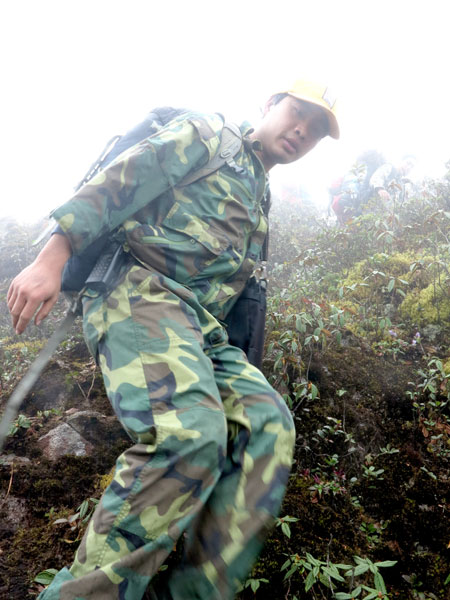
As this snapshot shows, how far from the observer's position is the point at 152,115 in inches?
106

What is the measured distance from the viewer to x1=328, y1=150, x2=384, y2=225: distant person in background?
368 inches

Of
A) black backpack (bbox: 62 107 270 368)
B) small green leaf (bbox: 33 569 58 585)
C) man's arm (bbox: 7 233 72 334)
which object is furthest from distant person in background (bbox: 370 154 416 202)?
small green leaf (bbox: 33 569 58 585)

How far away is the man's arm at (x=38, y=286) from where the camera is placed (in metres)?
1.93

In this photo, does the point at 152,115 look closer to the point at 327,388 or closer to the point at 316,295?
the point at 327,388

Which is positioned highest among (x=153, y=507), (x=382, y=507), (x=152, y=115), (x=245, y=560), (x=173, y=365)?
(x=152, y=115)

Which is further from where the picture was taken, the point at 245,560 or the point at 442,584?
the point at 442,584

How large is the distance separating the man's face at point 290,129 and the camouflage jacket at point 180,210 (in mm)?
312

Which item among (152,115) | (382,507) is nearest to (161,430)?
(382,507)

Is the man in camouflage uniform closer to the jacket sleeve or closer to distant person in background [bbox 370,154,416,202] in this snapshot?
the jacket sleeve

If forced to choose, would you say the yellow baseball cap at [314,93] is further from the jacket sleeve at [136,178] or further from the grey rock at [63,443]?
the grey rock at [63,443]

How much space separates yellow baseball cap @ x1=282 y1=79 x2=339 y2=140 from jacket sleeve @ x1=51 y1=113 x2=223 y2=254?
77 centimetres

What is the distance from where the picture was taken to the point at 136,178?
7.18 feet

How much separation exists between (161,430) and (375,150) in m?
11.8

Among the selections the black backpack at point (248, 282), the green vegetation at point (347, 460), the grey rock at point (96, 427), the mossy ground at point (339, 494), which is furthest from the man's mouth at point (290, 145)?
the grey rock at point (96, 427)
